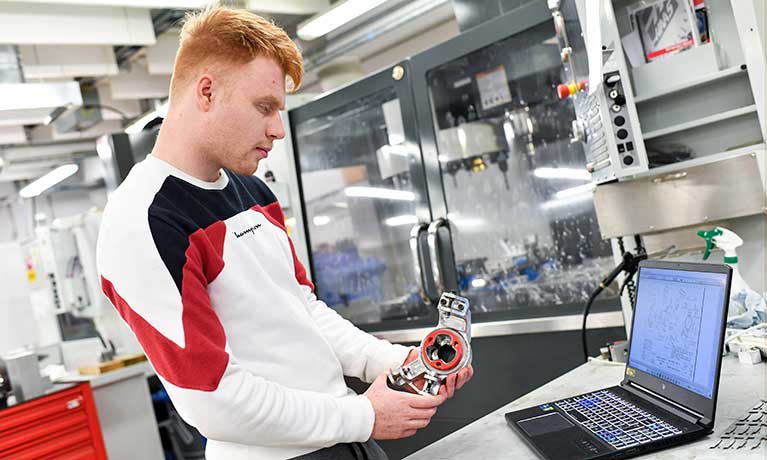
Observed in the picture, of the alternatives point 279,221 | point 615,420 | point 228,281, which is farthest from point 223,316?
point 615,420

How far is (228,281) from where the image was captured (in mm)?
1198

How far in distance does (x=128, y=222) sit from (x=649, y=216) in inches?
54.2

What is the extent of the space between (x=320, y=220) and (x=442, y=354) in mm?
2333

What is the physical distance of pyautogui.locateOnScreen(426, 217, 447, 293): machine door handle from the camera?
277cm

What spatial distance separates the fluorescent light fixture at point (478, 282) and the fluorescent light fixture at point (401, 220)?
1.26 feet

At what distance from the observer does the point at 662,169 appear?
1832mm

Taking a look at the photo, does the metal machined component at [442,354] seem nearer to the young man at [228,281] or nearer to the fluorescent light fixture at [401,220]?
the young man at [228,281]

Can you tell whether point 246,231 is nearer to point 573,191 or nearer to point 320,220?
point 573,191

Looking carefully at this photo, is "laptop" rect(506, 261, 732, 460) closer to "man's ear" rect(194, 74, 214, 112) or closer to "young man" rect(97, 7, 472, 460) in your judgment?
"young man" rect(97, 7, 472, 460)

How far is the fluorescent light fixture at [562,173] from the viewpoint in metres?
2.54

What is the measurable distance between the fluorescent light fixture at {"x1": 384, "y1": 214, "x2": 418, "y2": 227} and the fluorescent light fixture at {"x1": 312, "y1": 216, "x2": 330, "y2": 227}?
38 cm

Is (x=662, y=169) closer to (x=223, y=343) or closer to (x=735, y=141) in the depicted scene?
(x=735, y=141)

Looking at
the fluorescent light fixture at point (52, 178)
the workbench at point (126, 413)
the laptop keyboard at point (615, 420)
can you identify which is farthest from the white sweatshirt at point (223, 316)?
the fluorescent light fixture at point (52, 178)

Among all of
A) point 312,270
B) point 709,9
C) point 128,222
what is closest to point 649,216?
point 709,9
